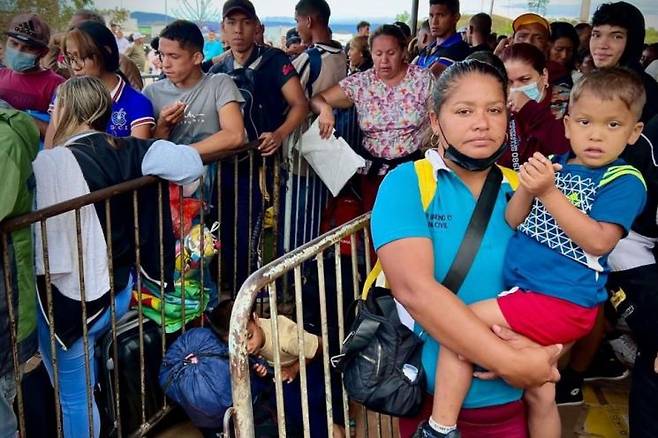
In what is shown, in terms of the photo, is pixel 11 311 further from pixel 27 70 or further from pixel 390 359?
pixel 27 70

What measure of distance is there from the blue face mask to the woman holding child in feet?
10.9

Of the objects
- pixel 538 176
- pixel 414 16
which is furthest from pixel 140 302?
pixel 414 16

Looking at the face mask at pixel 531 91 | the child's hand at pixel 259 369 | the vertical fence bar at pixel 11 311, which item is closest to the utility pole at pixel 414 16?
the face mask at pixel 531 91

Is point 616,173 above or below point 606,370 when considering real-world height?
above

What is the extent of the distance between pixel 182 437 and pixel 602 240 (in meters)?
2.51

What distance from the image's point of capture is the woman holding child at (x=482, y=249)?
62.4 inches

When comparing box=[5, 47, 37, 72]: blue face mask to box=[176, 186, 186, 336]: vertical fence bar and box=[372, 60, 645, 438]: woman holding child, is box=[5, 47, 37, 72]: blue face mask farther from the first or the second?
box=[372, 60, 645, 438]: woman holding child

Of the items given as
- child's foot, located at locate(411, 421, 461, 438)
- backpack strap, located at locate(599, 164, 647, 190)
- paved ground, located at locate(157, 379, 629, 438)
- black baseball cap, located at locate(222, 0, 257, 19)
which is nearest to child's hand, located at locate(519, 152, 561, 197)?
backpack strap, located at locate(599, 164, 647, 190)

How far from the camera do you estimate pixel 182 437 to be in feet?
10.7

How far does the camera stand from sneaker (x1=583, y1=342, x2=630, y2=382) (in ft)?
11.7

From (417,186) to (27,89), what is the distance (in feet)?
11.3

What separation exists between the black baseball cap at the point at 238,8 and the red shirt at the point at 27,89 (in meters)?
1.32

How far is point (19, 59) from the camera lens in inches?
158

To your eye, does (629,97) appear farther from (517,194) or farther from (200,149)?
(200,149)
